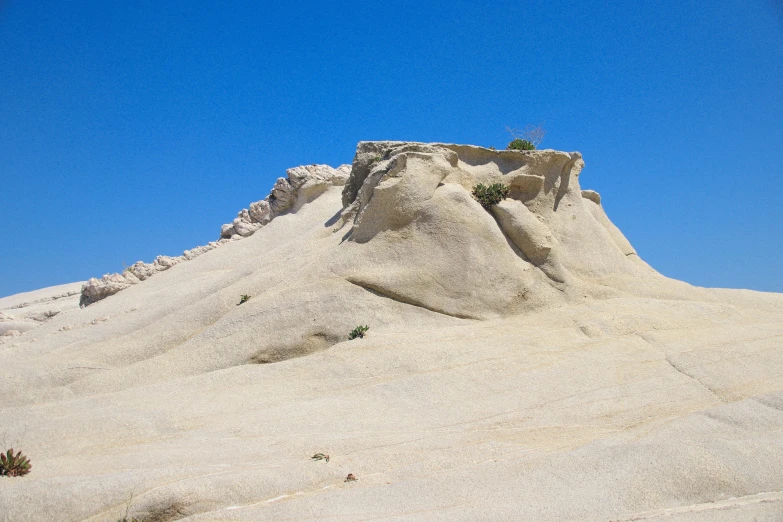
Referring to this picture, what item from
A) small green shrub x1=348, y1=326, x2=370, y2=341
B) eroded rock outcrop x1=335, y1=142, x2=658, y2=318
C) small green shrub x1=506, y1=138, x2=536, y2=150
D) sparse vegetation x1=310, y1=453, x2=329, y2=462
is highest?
small green shrub x1=506, y1=138, x2=536, y2=150

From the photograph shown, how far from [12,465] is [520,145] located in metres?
13.9

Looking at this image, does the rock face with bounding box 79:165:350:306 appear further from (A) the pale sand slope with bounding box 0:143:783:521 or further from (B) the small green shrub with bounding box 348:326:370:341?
(B) the small green shrub with bounding box 348:326:370:341

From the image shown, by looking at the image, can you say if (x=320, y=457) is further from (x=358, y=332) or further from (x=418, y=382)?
(x=358, y=332)

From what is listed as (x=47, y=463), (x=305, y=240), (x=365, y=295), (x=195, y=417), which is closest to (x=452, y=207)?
(x=365, y=295)

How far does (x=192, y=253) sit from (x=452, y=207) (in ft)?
40.8

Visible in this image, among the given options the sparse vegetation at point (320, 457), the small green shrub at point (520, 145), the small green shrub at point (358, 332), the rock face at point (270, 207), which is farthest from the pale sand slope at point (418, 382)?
the rock face at point (270, 207)

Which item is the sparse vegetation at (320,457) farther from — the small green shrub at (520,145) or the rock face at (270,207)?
the rock face at (270,207)

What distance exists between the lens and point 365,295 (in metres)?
14.4

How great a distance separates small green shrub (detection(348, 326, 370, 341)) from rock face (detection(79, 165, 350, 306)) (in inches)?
438

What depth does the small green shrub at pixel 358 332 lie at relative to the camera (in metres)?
13.4

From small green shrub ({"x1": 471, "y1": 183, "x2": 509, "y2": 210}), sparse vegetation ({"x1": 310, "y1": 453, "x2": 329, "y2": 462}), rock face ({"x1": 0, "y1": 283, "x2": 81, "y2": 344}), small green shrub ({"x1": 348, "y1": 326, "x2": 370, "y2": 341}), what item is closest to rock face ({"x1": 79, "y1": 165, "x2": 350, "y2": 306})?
rock face ({"x1": 0, "y1": 283, "x2": 81, "y2": 344})

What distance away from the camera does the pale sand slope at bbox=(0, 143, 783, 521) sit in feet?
24.5

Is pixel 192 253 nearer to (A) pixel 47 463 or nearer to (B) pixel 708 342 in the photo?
(A) pixel 47 463

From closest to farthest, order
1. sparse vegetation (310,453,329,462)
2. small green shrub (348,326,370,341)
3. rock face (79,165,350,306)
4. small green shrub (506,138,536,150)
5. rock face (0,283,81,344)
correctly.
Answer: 1. sparse vegetation (310,453,329,462)
2. small green shrub (348,326,370,341)
3. small green shrub (506,138,536,150)
4. rock face (0,283,81,344)
5. rock face (79,165,350,306)
